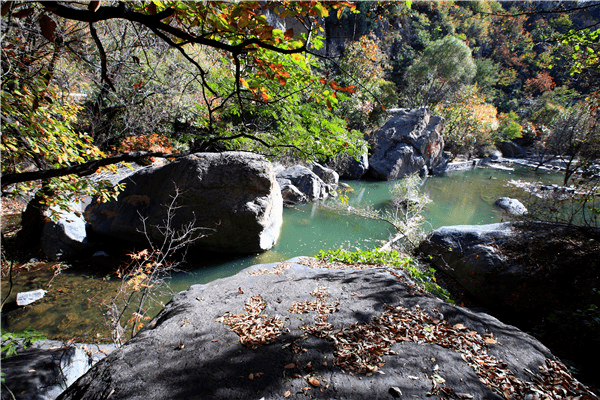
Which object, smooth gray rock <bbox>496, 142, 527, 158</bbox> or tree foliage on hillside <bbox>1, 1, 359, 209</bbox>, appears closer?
tree foliage on hillside <bbox>1, 1, 359, 209</bbox>

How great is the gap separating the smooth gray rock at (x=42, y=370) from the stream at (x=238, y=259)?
4.30ft

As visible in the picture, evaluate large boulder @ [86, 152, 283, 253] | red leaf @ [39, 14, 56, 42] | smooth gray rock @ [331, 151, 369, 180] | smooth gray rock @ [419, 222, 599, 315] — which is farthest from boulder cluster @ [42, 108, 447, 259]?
smooth gray rock @ [331, 151, 369, 180]

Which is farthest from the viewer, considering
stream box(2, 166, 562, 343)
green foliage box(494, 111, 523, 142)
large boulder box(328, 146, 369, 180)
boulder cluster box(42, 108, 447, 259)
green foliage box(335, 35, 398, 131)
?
green foliage box(494, 111, 523, 142)

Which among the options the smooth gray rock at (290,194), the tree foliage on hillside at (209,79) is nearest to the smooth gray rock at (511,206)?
the smooth gray rock at (290,194)

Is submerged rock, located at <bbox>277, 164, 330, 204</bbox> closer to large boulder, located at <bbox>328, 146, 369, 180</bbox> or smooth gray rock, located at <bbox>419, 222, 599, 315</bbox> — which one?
large boulder, located at <bbox>328, 146, 369, 180</bbox>

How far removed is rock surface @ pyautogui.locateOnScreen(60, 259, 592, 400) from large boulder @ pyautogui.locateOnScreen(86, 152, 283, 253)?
3.18 m

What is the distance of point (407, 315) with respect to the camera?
7.97ft

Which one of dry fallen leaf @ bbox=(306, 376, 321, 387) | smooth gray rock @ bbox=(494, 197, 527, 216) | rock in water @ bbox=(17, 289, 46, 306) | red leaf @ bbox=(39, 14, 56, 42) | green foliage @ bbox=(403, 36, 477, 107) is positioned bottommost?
rock in water @ bbox=(17, 289, 46, 306)

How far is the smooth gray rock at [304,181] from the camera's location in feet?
35.1

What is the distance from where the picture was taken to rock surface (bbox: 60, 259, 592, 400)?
5.39 feet

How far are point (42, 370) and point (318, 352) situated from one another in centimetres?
255

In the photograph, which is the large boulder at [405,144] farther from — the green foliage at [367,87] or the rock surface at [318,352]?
the rock surface at [318,352]

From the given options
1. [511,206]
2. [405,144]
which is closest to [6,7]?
[511,206]

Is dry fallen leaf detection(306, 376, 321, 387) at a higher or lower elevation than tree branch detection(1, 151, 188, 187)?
lower
